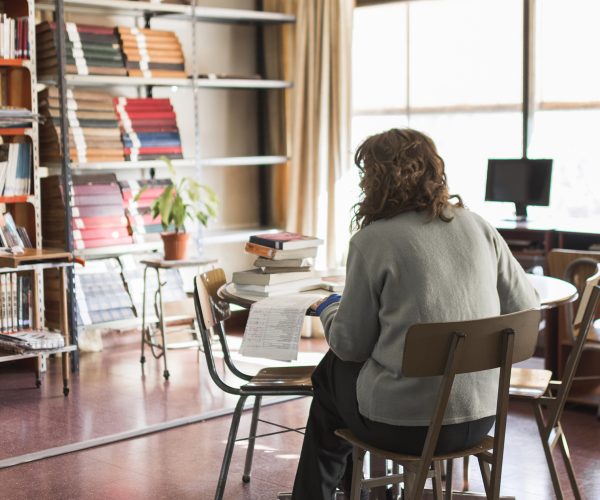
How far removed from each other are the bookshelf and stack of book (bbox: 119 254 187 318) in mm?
98

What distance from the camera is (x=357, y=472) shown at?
2410 millimetres

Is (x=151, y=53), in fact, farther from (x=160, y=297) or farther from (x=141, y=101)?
(x=160, y=297)

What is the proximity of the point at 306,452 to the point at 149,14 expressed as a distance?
12.5 ft

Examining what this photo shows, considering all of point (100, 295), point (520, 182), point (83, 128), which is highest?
point (83, 128)

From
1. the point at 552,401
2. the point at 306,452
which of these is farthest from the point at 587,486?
the point at 306,452

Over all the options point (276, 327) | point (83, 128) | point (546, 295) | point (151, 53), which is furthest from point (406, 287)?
point (151, 53)

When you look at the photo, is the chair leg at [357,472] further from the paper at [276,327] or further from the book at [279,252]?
the book at [279,252]

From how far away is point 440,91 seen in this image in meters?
5.70

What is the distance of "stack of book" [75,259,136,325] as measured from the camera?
525cm

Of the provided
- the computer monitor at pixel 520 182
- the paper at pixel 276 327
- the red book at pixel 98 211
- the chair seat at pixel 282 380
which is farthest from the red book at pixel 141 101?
the paper at pixel 276 327

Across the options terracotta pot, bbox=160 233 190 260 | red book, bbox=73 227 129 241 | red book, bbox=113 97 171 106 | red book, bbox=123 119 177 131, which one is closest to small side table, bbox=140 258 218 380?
terracotta pot, bbox=160 233 190 260

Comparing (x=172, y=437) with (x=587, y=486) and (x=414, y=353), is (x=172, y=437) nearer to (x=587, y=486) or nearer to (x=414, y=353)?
(x=587, y=486)

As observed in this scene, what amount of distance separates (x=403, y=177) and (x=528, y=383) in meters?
0.96

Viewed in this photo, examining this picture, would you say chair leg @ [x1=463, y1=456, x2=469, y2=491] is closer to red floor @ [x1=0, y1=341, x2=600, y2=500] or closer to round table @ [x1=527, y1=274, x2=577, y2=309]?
red floor @ [x1=0, y1=341, x2=600, y2=500]
